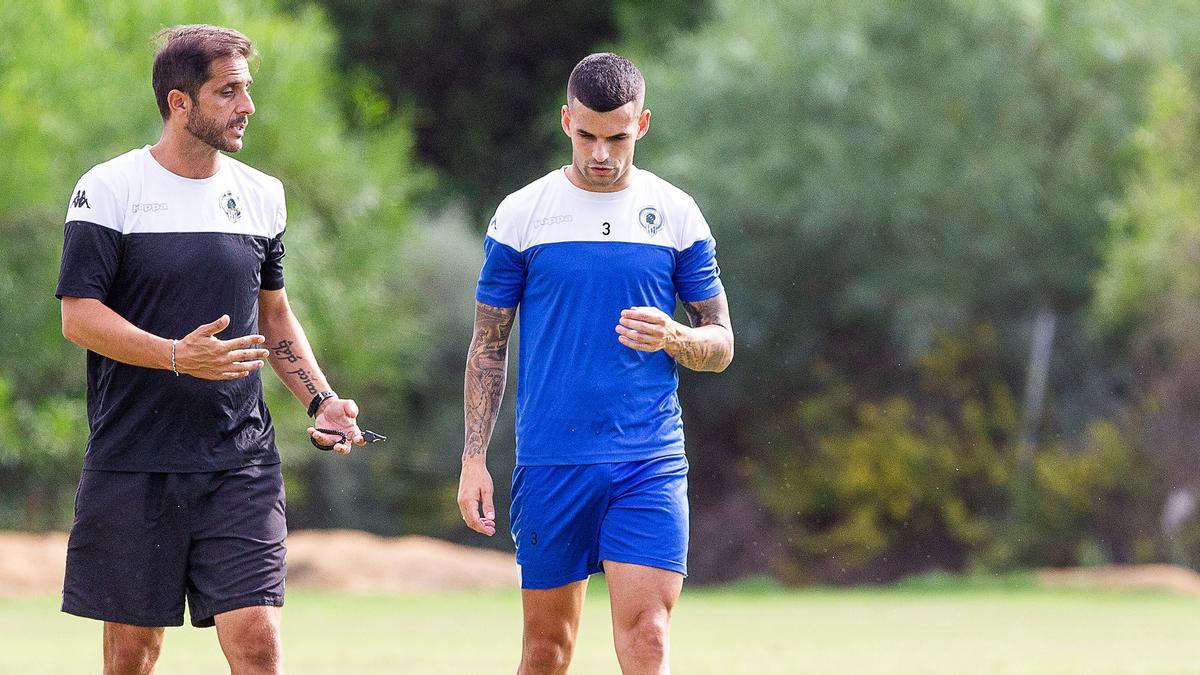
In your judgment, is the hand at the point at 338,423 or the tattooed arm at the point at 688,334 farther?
the hand at the point at 338,423

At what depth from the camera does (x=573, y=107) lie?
19.3 feet

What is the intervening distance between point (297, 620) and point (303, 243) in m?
9.89

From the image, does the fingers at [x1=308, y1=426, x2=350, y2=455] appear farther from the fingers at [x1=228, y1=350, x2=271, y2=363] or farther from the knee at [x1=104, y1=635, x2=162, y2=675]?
the knee at [x1=104, y1=635, x2=162, y2=675]

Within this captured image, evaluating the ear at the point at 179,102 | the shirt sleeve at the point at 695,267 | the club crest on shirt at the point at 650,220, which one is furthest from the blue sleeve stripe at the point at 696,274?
the ear at the point at 179,102

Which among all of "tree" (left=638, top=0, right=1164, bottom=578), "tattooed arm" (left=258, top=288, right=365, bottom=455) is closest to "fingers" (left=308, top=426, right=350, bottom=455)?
"tattooed arm" (left=258, top=288, right=365, bottom=455)

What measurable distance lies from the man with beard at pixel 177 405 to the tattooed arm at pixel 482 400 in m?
0.45

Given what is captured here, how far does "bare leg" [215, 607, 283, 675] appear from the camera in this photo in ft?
18.2

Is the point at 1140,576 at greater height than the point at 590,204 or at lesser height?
lesser

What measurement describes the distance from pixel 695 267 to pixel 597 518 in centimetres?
93

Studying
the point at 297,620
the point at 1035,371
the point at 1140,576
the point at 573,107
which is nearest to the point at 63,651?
the point at 297,620

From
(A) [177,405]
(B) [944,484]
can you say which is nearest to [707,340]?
(A) [177,405]

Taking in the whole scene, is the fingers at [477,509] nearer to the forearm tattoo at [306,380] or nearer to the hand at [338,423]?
Result: the hand at [338,423]

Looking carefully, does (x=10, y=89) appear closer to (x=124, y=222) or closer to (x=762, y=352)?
(x=762, y=352)

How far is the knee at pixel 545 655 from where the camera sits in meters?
5.97
